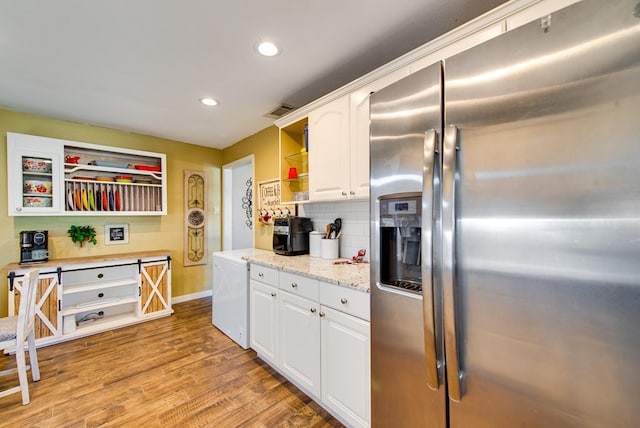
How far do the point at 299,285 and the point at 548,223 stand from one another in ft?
4.74

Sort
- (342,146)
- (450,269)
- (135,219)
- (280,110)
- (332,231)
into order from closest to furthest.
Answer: (450,269) < (342,146) < (332,231) < (280,110) < (135,219)

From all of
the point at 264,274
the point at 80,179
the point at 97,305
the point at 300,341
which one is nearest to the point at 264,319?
the point at 264,274

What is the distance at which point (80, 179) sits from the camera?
3.05 meters

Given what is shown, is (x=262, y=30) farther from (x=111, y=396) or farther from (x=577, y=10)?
(x=111, y=396)

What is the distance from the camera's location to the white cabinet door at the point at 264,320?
6.88 feet

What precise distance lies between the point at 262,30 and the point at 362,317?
69.4 inches

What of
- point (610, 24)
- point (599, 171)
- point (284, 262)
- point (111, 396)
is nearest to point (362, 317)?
point (284, 262)

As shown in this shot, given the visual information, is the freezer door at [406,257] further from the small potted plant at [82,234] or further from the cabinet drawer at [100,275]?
the small potted plant at [82,234]

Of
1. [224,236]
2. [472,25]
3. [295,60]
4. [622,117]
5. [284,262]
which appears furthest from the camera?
[224,236]

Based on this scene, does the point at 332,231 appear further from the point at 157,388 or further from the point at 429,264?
the point at 157,388

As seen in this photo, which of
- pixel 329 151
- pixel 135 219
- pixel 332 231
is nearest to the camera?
pixel 329 151

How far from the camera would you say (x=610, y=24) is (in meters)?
0.65

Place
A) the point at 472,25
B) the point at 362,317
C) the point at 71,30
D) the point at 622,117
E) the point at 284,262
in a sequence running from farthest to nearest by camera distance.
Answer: the point at 284,262 < the point at 71,30 < the point at 362,317 < the point at 472,25 < the point at 622,117

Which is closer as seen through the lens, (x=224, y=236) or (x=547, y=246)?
(x=547, y=246)
